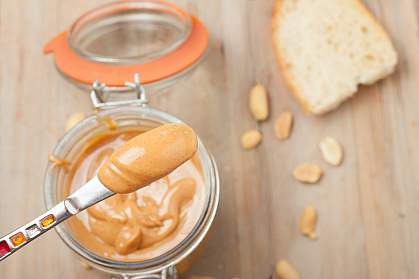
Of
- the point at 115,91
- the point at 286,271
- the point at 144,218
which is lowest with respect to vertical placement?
the point at 286,271

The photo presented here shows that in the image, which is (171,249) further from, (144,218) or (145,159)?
(145,159)

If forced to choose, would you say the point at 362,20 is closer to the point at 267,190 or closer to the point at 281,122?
the point at 281,122

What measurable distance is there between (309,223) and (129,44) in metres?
0.56

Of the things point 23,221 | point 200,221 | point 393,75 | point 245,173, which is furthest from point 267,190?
point 23,221

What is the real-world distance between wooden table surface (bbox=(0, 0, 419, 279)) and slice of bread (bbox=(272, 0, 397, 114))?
4 centimetres

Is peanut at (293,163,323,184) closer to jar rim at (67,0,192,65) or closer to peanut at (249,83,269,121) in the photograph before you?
peanut at (249,83,269,121)

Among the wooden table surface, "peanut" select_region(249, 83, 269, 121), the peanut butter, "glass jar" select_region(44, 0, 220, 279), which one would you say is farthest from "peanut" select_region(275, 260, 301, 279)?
the peanut butter

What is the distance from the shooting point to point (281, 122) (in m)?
1.27

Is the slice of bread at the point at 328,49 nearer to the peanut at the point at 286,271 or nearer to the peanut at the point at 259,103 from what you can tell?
the peanut at the point at 259,103

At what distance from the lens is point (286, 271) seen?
47.4 inches

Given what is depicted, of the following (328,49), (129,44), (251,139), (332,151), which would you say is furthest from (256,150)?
(129,44)

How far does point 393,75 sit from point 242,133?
35 centimetres

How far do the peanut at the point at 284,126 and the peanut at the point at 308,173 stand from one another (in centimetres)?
8

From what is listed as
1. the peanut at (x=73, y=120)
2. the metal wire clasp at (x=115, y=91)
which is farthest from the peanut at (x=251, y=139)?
the peanut at (x=73, y=120)
